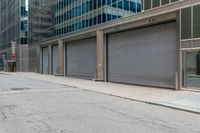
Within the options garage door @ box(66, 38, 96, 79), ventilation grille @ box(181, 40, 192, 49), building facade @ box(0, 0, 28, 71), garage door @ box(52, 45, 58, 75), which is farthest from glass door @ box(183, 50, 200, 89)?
building facade @ box(0, 0, 28, 71)

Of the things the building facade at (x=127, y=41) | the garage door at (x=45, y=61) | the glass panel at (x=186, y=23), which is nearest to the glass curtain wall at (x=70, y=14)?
the building facade at (x=127, y=41)

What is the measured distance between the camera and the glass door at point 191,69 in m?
19.8

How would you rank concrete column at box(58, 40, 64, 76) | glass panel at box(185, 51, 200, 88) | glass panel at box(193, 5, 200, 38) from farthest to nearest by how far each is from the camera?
concrete column at box(58, 40, 64, 76)
glass panel at box(185, 51, 200, 88)
glass panel at box(193, 5, 200, 38)

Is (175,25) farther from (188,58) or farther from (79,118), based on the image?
(79,118)

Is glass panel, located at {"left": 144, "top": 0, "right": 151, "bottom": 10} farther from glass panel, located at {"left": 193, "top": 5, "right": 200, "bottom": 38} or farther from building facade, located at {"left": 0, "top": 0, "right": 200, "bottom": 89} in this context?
glass panel, located at {"left": 193, "top": 5, "right": 200, "bottom": 38}

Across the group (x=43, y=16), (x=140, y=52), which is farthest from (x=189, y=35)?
(x=43, y=16)

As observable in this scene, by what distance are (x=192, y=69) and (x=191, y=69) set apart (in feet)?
0.33

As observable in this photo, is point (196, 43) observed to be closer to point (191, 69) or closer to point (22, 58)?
point (191, 69)

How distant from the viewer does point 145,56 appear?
25.3m

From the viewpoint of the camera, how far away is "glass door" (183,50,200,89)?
1977 centimetres

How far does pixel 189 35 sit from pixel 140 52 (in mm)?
6418

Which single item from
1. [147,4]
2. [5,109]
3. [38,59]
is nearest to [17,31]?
[38,59]

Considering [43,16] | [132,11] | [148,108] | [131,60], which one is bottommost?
[148,108]

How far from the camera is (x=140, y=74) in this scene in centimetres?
2592
